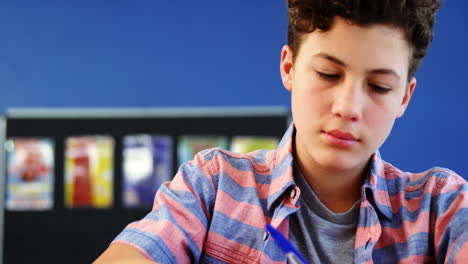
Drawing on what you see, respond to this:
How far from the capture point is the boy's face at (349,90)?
0.89m

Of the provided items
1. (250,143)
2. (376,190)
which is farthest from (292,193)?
(250,143)

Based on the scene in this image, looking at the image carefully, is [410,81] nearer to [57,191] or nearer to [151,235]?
[151,235]

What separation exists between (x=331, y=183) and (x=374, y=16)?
309 millimetres

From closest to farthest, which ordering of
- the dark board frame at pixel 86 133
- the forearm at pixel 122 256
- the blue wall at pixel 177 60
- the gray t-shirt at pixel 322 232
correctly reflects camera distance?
the forearm at pixel 122 256 → the gray t-shirt at pixel 322 232 → the dark board frame at pixel 86 133 → the blue wall at pixel 177 60

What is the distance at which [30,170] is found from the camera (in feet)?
9.00

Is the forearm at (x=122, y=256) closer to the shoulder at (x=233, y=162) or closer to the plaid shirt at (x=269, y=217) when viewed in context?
the plaid shirt at (x=269, y=217)

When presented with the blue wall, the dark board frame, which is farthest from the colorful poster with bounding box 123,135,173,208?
the blue wall

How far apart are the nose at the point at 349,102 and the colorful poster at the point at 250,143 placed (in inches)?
71.5

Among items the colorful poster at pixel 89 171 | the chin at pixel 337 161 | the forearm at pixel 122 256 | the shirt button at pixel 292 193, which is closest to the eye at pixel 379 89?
the chin at pixel 337 161

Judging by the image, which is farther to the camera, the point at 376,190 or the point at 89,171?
the point at 89,171

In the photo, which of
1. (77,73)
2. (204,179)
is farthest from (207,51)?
(204,179)

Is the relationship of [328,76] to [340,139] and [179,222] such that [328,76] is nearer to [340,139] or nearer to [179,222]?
[340,139]

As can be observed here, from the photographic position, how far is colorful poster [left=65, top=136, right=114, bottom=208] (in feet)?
8.90

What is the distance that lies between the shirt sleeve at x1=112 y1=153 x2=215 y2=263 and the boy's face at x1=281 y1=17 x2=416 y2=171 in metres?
0.21
